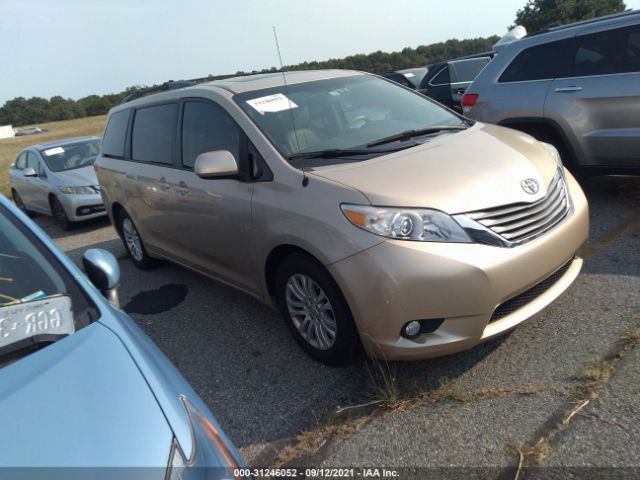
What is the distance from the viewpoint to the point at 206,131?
390 centimetres

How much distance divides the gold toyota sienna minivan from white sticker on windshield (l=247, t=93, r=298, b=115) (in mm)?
14

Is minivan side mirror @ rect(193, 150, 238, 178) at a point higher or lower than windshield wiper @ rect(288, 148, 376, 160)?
higher

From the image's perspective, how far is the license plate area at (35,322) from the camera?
185 cm

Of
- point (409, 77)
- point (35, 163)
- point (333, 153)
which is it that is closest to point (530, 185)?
point (333, 153)

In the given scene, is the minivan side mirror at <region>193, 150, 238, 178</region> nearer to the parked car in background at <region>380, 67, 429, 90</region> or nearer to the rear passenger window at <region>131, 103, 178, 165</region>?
the rear passenger window at <region>131, 103, 178, 165</region>

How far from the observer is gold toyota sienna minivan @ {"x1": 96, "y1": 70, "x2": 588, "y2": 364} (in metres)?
2.60

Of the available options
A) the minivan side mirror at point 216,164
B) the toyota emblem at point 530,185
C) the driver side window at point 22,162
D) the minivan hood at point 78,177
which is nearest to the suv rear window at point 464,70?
the minivan hood at point 78,177

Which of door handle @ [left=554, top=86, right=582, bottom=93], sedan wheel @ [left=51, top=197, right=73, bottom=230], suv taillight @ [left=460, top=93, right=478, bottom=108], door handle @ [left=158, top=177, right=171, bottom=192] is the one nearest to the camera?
door handle @ [left=158, top=177, right=171, bottom=192]

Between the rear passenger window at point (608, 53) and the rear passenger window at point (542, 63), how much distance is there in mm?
121

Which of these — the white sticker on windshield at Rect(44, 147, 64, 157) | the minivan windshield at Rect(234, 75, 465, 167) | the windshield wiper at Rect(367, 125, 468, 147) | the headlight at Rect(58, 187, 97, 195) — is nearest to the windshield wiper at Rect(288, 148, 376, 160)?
the minivan windshield at Rect(234, 75, 465, 167)

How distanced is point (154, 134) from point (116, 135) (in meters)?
1.16

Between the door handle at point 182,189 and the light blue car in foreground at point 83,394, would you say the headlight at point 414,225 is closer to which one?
the light blue car in foreground at point 83,394

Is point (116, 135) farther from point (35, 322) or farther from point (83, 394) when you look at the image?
Answer: point (83, 394)

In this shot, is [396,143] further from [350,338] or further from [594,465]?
[594,465]
